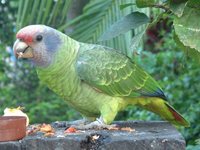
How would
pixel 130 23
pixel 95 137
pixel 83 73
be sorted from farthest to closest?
pixel 83 73, pixel 95 137, pixel 130 23

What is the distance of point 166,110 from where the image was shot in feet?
6.78

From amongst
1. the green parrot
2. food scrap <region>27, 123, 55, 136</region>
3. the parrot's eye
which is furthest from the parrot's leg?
the parrot's eye

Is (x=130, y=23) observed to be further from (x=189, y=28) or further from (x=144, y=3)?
(x=189, y=28)

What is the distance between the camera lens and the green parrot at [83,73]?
188 cm

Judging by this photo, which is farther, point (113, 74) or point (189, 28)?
point (113, 74)

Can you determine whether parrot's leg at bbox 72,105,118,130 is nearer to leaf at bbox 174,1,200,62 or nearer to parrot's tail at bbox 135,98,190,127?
parrot's tail at bbox 135,98,190,127

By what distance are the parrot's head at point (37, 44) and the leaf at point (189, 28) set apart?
644mm

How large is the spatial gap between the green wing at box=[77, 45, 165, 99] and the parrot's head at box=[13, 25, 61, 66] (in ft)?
0.38

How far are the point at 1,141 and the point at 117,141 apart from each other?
14.2 inches

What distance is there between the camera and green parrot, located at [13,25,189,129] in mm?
1881

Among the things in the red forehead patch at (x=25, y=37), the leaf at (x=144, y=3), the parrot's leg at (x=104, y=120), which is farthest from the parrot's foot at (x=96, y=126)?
the leaf at (x=144, y=3)

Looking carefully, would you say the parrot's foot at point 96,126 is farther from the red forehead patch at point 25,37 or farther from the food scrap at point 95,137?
the red forehead patch at point 25,37

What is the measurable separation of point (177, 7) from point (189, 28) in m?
0.06

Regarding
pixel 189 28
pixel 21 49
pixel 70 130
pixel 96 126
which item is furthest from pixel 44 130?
pixel 189 28
